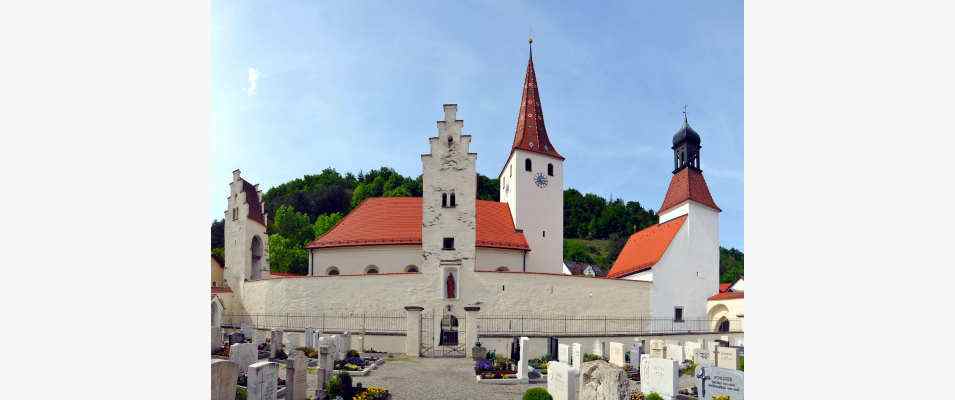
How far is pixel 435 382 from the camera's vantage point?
1153 centimetres

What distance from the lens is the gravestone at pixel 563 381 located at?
343 inches

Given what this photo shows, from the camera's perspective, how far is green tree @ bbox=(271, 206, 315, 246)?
2635 centimetres

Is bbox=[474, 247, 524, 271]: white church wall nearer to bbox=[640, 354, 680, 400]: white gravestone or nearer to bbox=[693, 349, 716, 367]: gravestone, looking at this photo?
bbox=[693, 349, 716, 367]: gravestone

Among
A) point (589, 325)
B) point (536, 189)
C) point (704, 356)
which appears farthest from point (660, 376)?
point (536, 189)

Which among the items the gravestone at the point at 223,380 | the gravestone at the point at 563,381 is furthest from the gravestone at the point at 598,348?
the gravestone at the point at 223,380

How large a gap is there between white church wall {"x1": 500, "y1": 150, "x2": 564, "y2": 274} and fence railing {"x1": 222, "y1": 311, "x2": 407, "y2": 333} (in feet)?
27.2

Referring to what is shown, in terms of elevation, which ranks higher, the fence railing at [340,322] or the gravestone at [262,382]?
the gravestone at [262,382]

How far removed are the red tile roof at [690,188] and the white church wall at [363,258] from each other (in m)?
9.83

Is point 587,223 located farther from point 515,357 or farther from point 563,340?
point 515,357

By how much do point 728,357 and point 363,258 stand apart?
12933 millimetres

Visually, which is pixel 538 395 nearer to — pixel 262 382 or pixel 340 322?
pixel 262 382

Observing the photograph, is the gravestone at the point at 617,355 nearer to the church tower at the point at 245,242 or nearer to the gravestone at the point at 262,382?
the gravestone at the point at 262,382

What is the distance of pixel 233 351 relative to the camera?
11.1m
